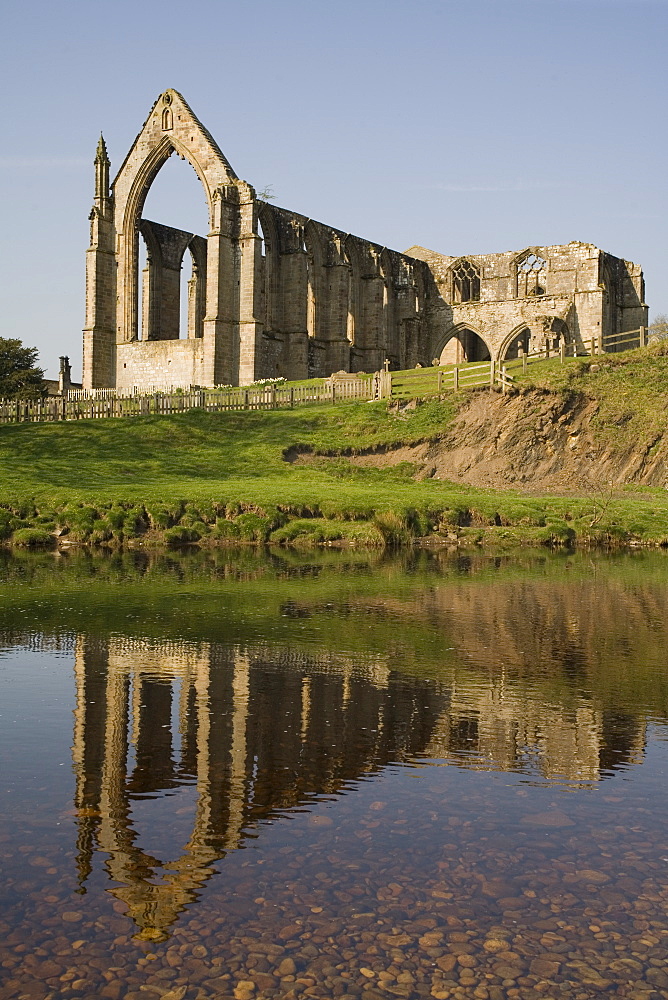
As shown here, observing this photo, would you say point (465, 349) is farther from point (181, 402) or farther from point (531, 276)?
point (181, 402)

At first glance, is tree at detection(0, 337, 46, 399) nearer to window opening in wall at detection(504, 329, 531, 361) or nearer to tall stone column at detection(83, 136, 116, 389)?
tall stone column at detection(83, 136, 116, 389)

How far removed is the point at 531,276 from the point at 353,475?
40.2m

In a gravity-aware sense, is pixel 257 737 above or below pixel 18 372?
below

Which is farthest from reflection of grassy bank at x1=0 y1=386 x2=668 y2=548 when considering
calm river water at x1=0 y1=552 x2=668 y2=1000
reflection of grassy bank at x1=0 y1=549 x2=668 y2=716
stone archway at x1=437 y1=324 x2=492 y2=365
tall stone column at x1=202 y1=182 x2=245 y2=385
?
stone archway at x1=437 y1=324 x2=492 y2=365

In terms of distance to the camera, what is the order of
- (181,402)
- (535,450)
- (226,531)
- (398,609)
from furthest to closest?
(181,402) → (535,450) → (226,531) → (398,609)

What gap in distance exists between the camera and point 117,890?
649 cm

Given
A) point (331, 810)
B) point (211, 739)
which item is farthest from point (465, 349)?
point (331, 810)

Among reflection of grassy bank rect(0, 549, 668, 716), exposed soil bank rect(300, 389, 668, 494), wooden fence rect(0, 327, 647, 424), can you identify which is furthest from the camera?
wooden fence rect(0, 327, 647, 424)

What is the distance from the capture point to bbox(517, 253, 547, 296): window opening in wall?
7300cm

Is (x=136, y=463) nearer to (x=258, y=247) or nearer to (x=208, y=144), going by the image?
(x=258, y=247)

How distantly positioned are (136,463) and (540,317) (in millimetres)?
41200

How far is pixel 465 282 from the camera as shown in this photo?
77625 millimetres

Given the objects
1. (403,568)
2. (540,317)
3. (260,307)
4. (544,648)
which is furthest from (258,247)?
(544,648)

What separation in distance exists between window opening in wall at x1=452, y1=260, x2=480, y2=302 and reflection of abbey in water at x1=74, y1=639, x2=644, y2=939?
6657 cm
